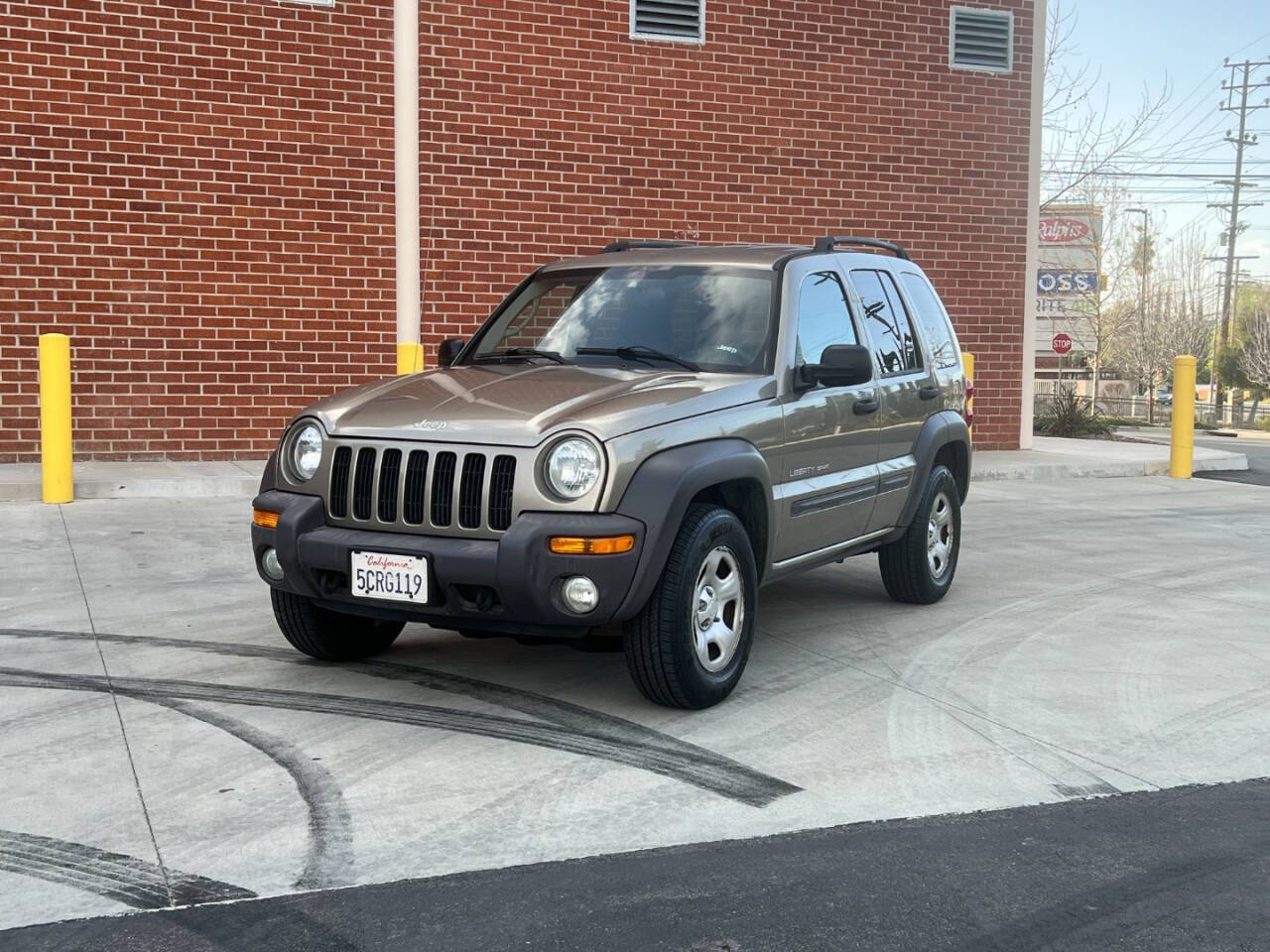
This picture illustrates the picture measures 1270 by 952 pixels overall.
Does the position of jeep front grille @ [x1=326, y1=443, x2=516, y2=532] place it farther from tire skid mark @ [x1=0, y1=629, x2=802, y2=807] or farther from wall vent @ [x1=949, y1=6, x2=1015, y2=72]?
wall vent @ [x1=949, y1=6, x2=1015, y2=72]

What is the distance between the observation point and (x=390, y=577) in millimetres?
5215

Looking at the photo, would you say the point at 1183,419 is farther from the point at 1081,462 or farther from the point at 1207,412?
the point at 1207,412

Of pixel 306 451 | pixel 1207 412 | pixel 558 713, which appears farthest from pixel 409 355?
pixel 1207 412

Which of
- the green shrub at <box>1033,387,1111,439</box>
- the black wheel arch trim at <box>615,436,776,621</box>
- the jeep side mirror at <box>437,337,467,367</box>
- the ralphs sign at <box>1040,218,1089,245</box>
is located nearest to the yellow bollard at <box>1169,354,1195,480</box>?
the green shrub at <box>1033,387,1111,439</box>

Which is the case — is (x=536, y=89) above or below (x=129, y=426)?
above

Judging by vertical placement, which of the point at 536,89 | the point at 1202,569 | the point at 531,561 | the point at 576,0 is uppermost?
the point at 576,0

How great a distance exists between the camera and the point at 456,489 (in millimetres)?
5203

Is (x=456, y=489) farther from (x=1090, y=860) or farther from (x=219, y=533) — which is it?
(x=219, y=533)

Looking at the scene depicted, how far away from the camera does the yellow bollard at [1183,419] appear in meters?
15.7

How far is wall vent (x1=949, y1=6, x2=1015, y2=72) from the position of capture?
17219 millimetres

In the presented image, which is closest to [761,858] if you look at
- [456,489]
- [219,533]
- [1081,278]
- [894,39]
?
[456,489]

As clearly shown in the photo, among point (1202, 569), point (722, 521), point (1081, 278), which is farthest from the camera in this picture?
point (1081, 278)

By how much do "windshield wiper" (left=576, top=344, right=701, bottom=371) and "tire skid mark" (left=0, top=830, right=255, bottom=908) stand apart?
122 inches

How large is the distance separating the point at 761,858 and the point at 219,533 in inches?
274
